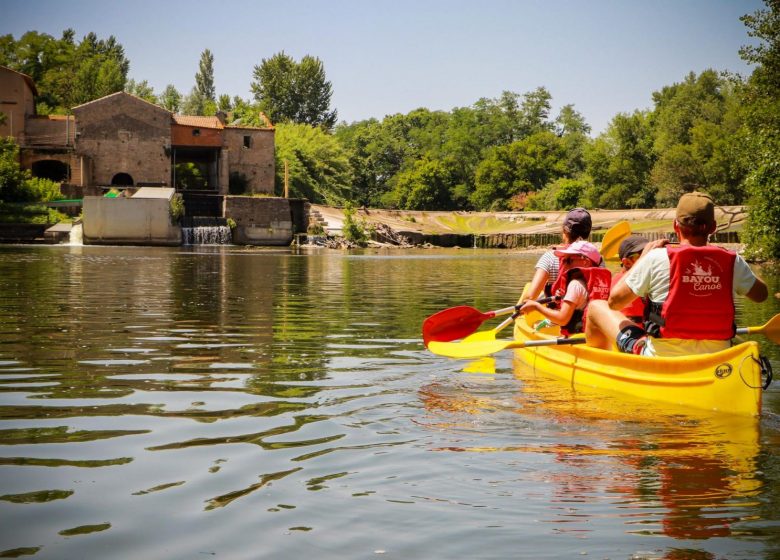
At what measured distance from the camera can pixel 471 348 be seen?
866 cm

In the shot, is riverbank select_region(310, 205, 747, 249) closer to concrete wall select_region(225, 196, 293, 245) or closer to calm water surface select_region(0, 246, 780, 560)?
concrete wall select_region(225, 196, 293, 245)

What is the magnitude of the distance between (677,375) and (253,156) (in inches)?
2327

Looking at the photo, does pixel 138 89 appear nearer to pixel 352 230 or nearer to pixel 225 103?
pixel 225 103

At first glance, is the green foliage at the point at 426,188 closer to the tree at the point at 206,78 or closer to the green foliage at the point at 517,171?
the green foliage at the point at 517,171

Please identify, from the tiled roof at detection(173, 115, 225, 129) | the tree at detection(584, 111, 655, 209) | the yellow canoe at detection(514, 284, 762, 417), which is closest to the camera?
the yellow canoe at detection(514, 284, 762, 417)

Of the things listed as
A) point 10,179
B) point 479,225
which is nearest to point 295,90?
point 479,225

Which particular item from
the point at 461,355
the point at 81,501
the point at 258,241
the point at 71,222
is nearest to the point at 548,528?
the point at 81,501

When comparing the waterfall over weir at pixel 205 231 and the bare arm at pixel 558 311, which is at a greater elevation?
the waterfall over weir at pixel 205 231

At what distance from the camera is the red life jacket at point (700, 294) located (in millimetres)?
6355

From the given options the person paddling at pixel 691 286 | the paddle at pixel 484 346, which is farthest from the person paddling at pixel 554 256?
the person paddling at pixel 691 286

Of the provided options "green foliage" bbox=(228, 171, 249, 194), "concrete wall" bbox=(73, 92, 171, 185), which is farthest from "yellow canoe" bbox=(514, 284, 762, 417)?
"green foliage" bbox=(228, 171, 249, 194)

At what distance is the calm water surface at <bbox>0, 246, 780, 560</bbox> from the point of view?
378cm

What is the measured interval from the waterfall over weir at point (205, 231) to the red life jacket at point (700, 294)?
47.5m

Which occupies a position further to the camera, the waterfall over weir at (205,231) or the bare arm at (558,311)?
the waterfall over weir at (205,231)
